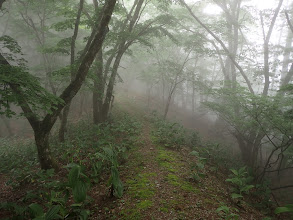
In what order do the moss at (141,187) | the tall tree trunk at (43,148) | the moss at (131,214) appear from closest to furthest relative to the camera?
1. the moss at (131,214)
2. the moss at (141,187)
3. the tall tree trunk at (43,148)

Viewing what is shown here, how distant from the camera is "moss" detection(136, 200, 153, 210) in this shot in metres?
3.68

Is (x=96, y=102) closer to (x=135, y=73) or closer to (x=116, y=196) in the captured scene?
(x=116, y=196)

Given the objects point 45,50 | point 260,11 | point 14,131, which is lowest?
point 14,131

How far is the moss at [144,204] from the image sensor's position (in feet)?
12.1

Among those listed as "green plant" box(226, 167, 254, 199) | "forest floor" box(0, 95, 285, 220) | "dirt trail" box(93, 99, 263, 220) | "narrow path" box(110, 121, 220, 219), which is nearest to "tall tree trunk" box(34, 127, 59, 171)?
"forest floor" box(0, 95, 285, 220)

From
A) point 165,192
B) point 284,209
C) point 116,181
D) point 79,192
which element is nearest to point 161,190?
point 165,192

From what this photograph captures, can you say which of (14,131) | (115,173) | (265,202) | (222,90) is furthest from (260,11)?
(14,131)

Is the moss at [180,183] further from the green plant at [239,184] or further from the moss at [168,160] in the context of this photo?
the green plant at [239,184]

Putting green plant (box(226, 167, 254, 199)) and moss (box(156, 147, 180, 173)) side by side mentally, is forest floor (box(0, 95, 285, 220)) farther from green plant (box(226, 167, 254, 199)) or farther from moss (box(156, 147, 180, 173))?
green plant (box(226, 167, 254, 199))

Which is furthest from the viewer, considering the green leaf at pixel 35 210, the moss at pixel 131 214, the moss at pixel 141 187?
the moss at pixel 141 187

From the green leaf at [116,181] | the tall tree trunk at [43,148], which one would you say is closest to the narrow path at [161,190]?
the green leaf at [116,181]

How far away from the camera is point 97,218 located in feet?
11.3

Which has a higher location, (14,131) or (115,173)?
(115,173)

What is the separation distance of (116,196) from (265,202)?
5.55m
